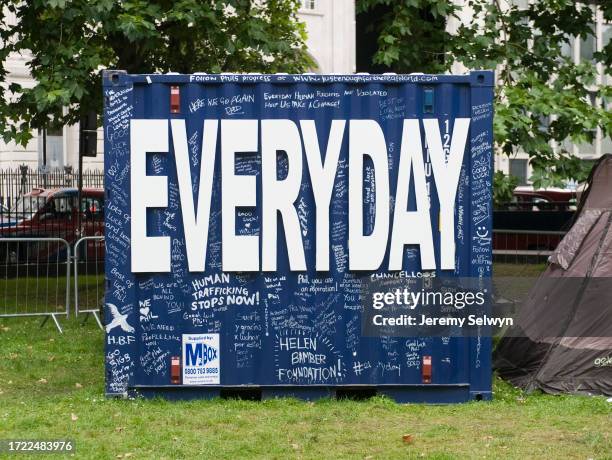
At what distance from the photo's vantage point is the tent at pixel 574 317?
10008 mm

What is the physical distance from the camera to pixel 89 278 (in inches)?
693

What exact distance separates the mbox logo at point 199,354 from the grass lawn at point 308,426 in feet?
1.09

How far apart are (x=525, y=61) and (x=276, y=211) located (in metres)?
7.77

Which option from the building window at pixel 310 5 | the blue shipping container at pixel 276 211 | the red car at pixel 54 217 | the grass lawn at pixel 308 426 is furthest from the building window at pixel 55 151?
the blue shipping container at pixel 276 211

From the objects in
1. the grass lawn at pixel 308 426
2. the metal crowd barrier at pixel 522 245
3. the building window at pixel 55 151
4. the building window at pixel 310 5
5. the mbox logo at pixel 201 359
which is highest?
the building window at pixel 310 5

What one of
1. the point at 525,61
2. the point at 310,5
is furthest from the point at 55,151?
the point at 525,61

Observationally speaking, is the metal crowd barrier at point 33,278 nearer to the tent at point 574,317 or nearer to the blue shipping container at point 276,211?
the blue shipping container at point 276,211

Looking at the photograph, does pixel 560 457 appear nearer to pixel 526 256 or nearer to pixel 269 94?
pixel 269 94

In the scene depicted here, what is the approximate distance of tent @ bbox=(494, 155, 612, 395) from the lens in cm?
1001

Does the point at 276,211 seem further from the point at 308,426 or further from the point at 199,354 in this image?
the point at 308,426

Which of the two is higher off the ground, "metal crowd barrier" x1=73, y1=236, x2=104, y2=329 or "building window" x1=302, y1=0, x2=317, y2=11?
"building window" x1=302, y1=0, x2=317, y2=11

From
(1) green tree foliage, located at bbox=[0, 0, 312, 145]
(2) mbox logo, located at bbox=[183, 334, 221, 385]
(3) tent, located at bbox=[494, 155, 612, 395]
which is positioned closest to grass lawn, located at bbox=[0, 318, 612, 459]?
(2) mbox logo, located at bbox=[183, 334, 221, 385]

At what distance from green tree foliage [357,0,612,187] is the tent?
7.30 ft

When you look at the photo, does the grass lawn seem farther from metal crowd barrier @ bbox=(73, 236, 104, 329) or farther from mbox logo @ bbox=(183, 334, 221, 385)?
metal crowd barrier @ bbox=(73, 236, 104, 329)
